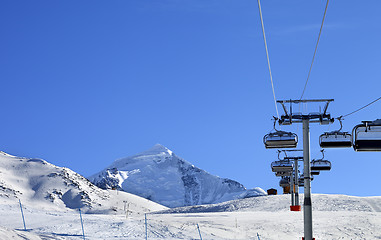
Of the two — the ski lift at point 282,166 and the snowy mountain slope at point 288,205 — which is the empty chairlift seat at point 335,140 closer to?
the ski lift at point 282,166

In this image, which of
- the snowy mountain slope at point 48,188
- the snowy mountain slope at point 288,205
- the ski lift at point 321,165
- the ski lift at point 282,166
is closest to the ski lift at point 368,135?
the ski lift at point 321,165

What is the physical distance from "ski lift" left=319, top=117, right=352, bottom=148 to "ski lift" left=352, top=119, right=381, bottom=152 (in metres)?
4.80

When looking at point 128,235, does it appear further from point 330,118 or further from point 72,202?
point 72,202

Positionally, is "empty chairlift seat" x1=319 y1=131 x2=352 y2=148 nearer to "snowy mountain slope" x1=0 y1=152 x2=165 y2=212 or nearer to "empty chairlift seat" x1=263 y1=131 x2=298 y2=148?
"empty chairlift seat" x1=263 y1=131 x2=298 y2=148

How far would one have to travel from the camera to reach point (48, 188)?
423ft

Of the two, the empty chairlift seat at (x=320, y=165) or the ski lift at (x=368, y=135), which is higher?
the empty chairlift seat at (x=320, y=165)

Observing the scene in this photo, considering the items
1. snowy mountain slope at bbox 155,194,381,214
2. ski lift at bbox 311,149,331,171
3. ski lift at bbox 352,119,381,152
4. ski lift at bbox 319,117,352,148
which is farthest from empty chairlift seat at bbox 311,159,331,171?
snowy mountain slope at bbox 155,194,381,214

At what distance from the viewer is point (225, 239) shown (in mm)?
38281

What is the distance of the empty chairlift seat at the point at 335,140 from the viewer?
18.9 meters

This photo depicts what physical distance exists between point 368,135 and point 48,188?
120606mm

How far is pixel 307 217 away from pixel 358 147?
533 centimetres

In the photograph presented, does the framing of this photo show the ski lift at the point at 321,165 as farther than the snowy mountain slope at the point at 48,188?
No

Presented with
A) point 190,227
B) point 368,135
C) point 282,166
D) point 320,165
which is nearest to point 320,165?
point 320,165

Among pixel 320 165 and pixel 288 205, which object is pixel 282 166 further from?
pixel 288 205
